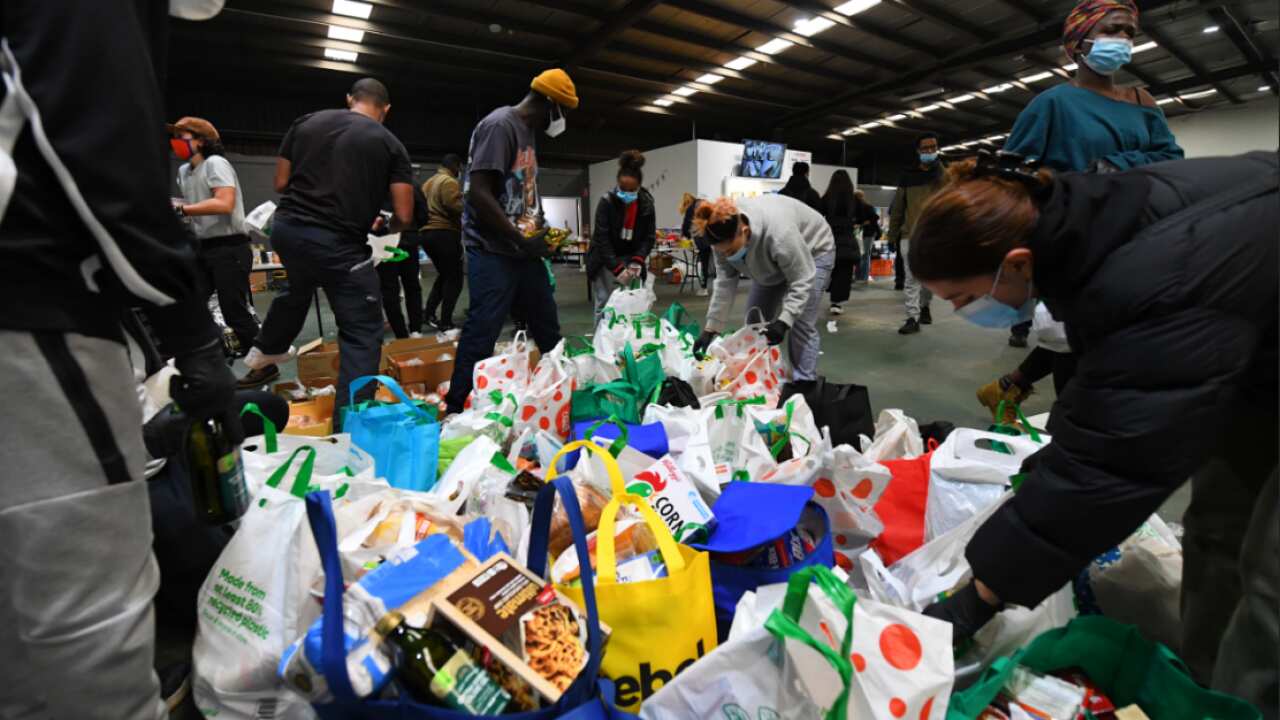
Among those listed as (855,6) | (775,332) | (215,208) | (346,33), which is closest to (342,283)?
(215,208)

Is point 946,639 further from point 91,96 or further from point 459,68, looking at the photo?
point 459,68

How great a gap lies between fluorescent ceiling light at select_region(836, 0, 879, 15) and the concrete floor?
4342 mm

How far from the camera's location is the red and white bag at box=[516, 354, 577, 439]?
189cm

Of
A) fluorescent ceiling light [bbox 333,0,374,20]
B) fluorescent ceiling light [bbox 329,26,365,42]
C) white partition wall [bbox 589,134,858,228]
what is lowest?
white partition wall [bbox 589,134,858,228]

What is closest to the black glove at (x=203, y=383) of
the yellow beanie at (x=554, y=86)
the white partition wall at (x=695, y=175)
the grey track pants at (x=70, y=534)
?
the grey track pants at (x=70, y=534)

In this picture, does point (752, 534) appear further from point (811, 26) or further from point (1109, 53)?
point (811, 26)

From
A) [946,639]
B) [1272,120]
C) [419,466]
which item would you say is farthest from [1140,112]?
[419,466]

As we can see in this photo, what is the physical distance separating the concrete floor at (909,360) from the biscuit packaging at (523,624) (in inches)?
30.7

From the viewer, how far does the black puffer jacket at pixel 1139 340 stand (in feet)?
2.21

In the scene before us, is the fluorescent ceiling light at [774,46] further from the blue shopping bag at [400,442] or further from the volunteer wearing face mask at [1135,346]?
the volunteer wearing face mask at [1135,346]

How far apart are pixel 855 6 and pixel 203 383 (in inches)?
367

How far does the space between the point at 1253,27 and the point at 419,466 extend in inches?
68.0

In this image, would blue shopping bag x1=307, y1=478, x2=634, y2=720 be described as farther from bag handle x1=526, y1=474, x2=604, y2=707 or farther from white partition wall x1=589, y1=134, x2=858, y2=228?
white partition wall x1=589, y1=134, x2=858, y2=228

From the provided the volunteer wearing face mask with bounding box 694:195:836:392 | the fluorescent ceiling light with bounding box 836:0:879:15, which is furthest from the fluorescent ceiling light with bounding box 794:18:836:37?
the volunteer wearing face mask with bounding box 694:195:836:392
